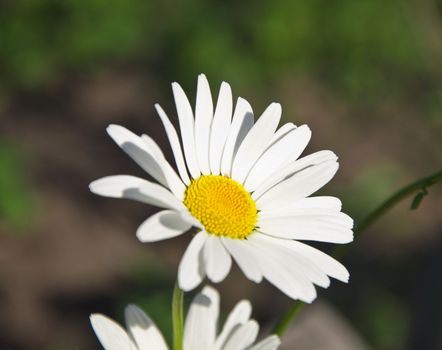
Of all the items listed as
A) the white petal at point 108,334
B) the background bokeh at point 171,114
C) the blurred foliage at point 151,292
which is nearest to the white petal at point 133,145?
the white petal at point 108,334

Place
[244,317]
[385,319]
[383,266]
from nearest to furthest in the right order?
[244,317]
[385,319]
[383,266]

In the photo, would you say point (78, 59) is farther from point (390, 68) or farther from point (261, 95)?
point (390, 68)

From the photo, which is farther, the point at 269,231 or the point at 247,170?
the point at 247,170

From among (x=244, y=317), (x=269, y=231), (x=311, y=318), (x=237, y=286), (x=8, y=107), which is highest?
(x=269, y=231)

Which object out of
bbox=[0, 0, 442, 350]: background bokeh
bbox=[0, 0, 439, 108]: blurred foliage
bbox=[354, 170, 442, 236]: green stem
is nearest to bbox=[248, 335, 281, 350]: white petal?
bbox=[354, 170, 442, 236]: green stem

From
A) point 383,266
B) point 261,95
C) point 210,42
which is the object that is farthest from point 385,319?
point 210,42
